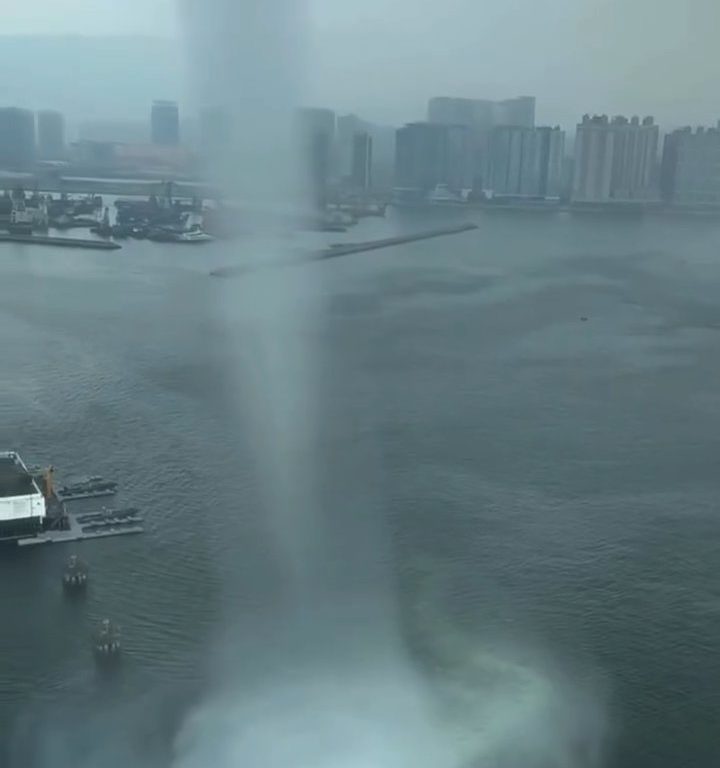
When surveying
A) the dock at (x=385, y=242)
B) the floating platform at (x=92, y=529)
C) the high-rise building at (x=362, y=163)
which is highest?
the high-rise building at (x=362, y=163)

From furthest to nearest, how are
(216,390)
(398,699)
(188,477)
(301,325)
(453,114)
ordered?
(453,114) < (216,390) < (188,477) < (301,325) < (398,699)

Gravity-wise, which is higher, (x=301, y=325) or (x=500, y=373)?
(x=301, y=325)

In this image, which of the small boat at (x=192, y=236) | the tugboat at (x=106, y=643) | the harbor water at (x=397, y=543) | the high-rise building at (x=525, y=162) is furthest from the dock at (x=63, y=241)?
the tugboat at (x=106, y=643)

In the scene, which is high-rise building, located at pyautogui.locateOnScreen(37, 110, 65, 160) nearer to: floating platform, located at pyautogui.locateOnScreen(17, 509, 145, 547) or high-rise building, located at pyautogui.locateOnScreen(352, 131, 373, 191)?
high-rise building, located at pyautogui.locateOnScreen(352, 131, 373, 191)

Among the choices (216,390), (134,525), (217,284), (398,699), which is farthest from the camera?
(217,284)

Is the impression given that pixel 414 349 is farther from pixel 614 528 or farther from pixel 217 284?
pixel 614 528

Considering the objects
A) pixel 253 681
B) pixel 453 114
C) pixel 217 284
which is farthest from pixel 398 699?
pixel 453 114

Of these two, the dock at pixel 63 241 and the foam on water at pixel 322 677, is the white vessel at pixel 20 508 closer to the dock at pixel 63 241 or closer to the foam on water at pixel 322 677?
the foam on water at pixel 322 677

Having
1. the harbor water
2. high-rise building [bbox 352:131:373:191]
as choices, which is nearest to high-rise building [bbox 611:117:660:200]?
high-rise building [bbox 352:131:373:191]
